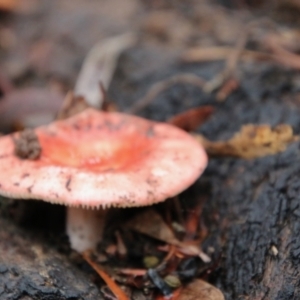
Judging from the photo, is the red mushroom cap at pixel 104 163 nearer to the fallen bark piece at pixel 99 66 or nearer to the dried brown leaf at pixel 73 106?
the dried brown leaf at pixel 73 106

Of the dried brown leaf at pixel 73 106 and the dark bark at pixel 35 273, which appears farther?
the dried brown leaf at pixel 73 106

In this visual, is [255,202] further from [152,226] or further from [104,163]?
[104,163]

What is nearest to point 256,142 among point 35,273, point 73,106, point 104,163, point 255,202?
point 255,202

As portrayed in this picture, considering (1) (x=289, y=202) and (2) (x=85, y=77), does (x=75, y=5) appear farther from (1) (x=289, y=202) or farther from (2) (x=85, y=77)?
(1) (x=289, y=202)

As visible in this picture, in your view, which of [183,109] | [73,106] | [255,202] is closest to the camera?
[255,202]

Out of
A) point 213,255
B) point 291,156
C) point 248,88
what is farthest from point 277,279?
point 248,88

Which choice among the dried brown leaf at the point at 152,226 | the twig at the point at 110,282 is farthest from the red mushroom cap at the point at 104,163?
the twig at the point at 110,282
